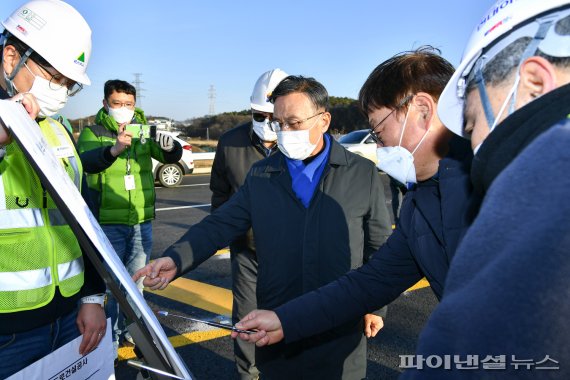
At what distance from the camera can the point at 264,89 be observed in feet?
11.9

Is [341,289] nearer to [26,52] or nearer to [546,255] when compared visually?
[546,255]

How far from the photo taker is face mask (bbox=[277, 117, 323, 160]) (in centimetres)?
256

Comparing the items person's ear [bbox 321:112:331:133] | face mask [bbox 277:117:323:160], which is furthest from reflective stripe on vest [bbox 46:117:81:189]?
person's ear [bbox 321:112:331:133]

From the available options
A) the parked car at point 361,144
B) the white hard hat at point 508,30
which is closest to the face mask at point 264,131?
the white hard hat at point 508,30

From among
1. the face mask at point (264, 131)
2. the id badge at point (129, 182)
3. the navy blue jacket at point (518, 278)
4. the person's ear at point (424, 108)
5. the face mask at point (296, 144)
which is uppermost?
the person's ear at point (424, 108)

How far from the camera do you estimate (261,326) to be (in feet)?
5.90

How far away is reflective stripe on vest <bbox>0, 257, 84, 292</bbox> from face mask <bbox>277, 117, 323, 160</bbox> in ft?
4.01

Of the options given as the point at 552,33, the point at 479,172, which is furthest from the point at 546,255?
the point at 552,33

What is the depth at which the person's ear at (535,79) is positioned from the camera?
0.85 meters

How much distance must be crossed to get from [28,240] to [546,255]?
5.59 feet

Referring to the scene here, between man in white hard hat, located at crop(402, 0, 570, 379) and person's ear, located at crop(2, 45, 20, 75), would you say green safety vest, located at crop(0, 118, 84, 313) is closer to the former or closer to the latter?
person's ear, located at crop(2, 45, 20, 75)

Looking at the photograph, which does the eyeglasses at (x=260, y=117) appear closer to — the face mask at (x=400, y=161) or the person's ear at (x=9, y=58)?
the face mask at (x=400, y=161)

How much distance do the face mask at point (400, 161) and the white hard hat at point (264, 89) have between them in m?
1.76

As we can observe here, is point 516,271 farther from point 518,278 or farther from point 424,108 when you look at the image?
point 424,108
